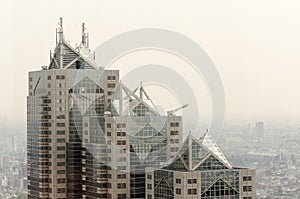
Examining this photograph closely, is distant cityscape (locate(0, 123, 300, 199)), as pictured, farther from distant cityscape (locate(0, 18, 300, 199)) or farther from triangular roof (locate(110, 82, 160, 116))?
triangular roof (locate(110, 82, 160, 116))

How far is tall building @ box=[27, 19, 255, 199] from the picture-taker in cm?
685

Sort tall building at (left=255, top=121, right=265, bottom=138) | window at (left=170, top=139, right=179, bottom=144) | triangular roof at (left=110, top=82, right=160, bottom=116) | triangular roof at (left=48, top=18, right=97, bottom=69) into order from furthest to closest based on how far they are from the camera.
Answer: triangular roof at (left=48, top=18, right=97, bottom=69)
triangular roof at (left=110, top=82, right=160, bottom=116)
window at (left=170, top=139, right=179, bottom=144)
tall building at (left=255, top=121, right=265, bottom=138)

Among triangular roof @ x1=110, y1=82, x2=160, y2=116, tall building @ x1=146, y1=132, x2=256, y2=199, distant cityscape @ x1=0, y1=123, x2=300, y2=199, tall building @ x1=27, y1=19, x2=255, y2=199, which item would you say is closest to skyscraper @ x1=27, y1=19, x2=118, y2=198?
tall building @ x1=27, y1=19, x2=255, y2=199

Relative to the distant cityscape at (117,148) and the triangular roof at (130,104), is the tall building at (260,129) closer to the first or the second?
the distant cityscape at (117,148)

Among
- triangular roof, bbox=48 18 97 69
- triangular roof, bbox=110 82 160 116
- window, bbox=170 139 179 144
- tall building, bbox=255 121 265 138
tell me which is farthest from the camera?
triangular roof, bbox=48 18 97 69

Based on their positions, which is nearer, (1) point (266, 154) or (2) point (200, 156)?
(1) point (266, 154)

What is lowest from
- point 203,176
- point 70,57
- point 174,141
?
point 203,176

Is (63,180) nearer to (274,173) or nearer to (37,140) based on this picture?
(37,140)

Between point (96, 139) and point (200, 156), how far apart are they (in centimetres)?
136

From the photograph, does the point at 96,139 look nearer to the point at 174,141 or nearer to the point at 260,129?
the point at 174,141

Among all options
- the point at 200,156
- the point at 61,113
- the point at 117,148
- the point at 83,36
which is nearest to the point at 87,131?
the point at 61,113

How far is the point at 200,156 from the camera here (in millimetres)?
6660

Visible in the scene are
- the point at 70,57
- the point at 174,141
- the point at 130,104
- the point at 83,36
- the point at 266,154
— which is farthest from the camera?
the point at 70,57

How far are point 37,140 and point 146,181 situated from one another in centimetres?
169
